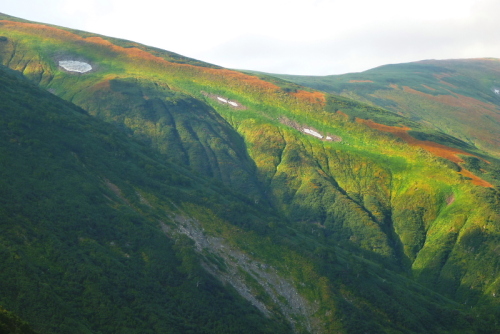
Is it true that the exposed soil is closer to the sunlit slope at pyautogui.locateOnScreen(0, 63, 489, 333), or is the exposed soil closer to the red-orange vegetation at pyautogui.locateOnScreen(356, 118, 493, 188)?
the sunlit slope at pyautogui.locateOnScreen(0, 63, 489, 333)

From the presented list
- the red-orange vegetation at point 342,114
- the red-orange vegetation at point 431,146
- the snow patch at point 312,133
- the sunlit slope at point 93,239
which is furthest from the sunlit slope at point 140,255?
the red-orange vegetation at point 342,114

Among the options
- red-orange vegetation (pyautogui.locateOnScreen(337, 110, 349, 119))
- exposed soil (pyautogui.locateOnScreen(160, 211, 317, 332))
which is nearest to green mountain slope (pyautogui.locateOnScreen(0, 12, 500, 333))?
exposed soil (pyautogui.locateOnScreen(160, 211, 317, 332))

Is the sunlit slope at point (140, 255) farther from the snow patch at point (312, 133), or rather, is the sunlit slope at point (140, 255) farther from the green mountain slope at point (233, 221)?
the snow patch at point (312, 133)

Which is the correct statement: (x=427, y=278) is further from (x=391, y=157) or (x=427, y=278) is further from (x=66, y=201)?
(x=66, y=201)

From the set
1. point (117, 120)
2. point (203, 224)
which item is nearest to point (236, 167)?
point (117, 120)

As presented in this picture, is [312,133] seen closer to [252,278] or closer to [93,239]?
[252,278]
